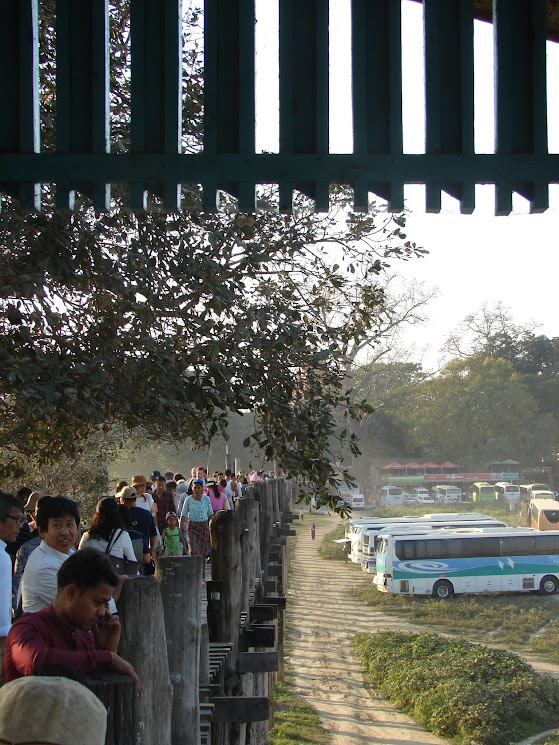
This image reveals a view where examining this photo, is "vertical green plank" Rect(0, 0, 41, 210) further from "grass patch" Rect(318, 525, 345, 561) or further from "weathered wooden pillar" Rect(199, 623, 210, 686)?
"grass patch" Rect(318, 525, 345, 561)

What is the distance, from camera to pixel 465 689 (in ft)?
57.2

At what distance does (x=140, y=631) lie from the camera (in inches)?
133

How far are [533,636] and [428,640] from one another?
469 cm

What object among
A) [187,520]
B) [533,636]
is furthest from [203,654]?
[533,636]

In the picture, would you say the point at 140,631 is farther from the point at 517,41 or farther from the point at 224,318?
the point at 224,318

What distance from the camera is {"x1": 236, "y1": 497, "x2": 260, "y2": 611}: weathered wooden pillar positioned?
29.3ft

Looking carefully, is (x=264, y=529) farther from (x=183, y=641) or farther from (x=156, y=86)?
(x=156, y=86)

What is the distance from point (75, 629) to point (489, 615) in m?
26.1

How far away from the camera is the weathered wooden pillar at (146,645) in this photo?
11.0 ft

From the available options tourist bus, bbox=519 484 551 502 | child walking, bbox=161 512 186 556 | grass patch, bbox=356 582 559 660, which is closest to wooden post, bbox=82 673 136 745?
child walking, bbox=161 512 186 556

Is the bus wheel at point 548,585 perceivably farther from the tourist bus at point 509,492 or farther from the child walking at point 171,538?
the tourist bus at point 509,492

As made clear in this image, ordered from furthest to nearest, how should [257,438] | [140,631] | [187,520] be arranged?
[187,520]
[257,438]
[140,631]

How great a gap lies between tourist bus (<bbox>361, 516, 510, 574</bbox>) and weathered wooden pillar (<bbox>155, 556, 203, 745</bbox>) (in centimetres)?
2765

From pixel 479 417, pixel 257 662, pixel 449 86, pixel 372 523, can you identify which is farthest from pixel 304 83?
pixel 479 417
